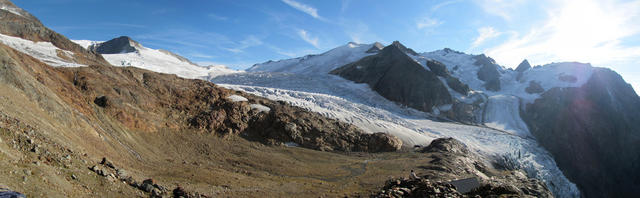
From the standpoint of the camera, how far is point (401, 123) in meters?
72.0

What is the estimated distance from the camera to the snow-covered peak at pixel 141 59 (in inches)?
4134

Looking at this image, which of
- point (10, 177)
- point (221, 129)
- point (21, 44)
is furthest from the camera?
point (21, 44)

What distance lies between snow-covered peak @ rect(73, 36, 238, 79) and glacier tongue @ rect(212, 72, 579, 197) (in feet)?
78.5

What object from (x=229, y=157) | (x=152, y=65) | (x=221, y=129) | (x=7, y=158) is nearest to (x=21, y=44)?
(x=221, y=129)

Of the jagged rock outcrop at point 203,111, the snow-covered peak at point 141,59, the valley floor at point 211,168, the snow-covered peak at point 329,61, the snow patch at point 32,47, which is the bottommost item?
the valley floor at point 211,168

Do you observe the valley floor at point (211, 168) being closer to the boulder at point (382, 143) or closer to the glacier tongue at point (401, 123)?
the boulder at point (382, 143)

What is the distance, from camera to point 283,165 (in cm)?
3441

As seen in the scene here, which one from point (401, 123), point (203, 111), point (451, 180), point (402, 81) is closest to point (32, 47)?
point (203, 111)

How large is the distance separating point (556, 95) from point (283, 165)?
108640mm

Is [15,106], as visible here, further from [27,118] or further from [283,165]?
[283,165]

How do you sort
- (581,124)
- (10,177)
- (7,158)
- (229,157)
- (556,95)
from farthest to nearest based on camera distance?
(556,95) → (581,124) → (229,157) → (7,158) → (10,177)

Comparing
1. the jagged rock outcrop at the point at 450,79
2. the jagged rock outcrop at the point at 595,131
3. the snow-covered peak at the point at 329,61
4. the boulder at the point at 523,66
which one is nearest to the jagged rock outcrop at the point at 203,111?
the jagged rock outcrop at the point at 595,131

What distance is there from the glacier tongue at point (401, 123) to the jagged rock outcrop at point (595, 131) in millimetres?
9153

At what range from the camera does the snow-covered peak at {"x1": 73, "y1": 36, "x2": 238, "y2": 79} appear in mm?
105000
